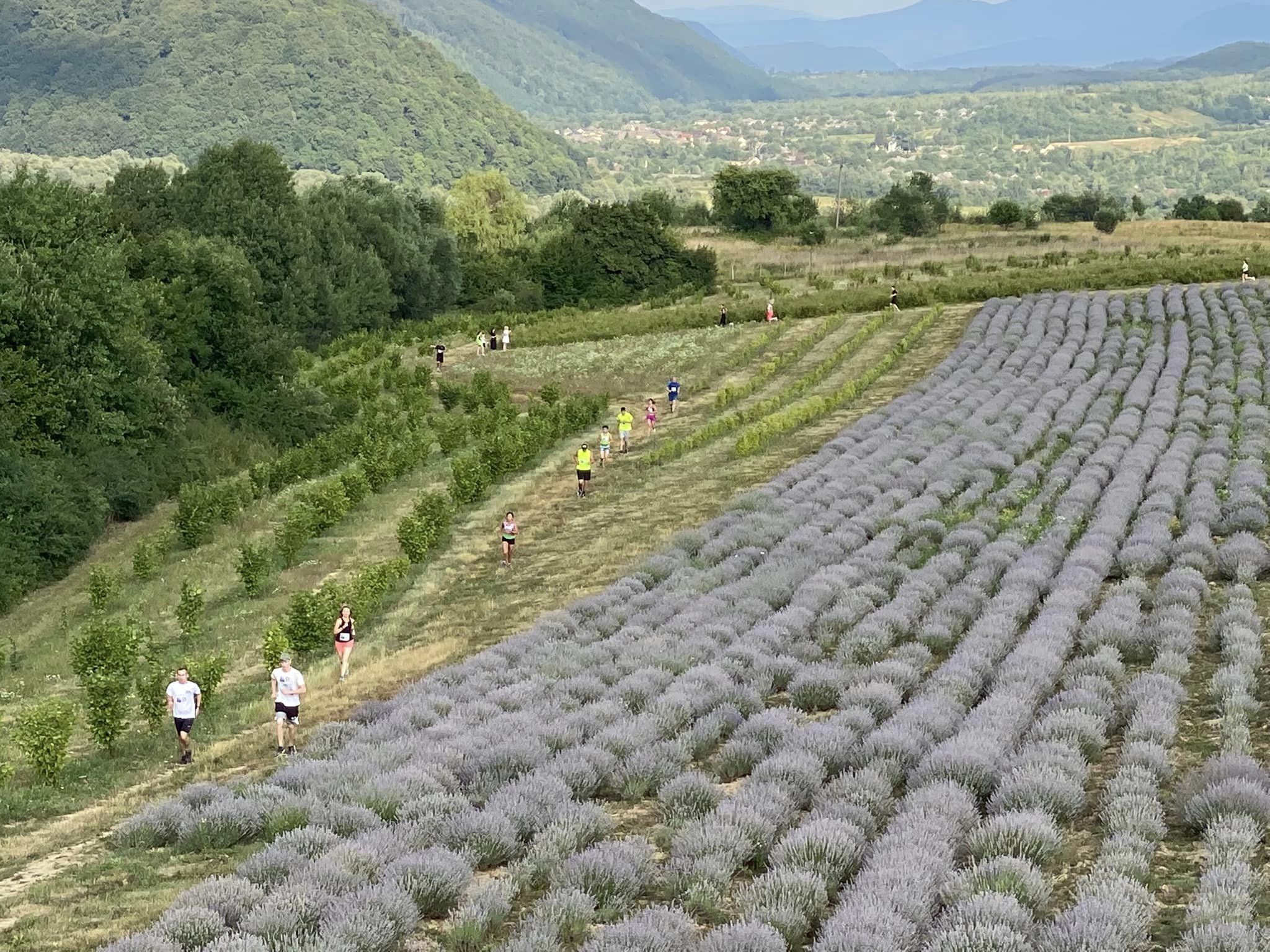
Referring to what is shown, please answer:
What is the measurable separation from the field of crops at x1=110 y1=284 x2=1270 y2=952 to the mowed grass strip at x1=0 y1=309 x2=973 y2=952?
913 millimetres

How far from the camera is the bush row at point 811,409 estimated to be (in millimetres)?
33812

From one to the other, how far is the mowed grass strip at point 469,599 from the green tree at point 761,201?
60.4 m

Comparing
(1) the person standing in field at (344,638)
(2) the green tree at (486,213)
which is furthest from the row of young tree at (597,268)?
(1) the person standing in field at (344,638)

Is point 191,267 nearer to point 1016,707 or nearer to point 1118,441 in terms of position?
point 1118,441

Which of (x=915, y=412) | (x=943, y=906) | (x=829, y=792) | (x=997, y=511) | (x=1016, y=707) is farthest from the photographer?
(x=915, y=412)

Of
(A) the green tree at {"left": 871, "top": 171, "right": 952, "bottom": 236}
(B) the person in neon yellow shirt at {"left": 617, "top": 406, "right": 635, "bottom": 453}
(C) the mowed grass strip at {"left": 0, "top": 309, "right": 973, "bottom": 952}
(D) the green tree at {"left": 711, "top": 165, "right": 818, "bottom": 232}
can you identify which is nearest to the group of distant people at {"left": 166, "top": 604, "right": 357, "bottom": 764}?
(C) the mowed grass strip at {"left": 0, "top": 309, "right": 973, "bottom": 952}

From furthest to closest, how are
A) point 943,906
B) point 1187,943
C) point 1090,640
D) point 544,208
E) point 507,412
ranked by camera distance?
point 544,208 < point 507,412 < point 1090,640 < point 943,906 < point 1187,943

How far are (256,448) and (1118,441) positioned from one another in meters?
27.2

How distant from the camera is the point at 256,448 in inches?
1662

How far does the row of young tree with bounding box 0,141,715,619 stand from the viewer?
32500 mm

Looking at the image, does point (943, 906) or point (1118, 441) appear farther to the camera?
point (1118, 441)

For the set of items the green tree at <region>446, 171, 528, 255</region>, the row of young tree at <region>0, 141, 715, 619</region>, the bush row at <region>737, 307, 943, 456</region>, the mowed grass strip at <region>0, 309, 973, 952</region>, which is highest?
the green tree at <region>446, 171, 528, 255</region>

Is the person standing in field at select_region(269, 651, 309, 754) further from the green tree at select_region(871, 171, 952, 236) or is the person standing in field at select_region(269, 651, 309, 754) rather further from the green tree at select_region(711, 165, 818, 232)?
the green tree at select_region(711, 165, 818, 232)

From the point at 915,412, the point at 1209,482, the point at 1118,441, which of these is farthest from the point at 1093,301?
the point at 1209,482
